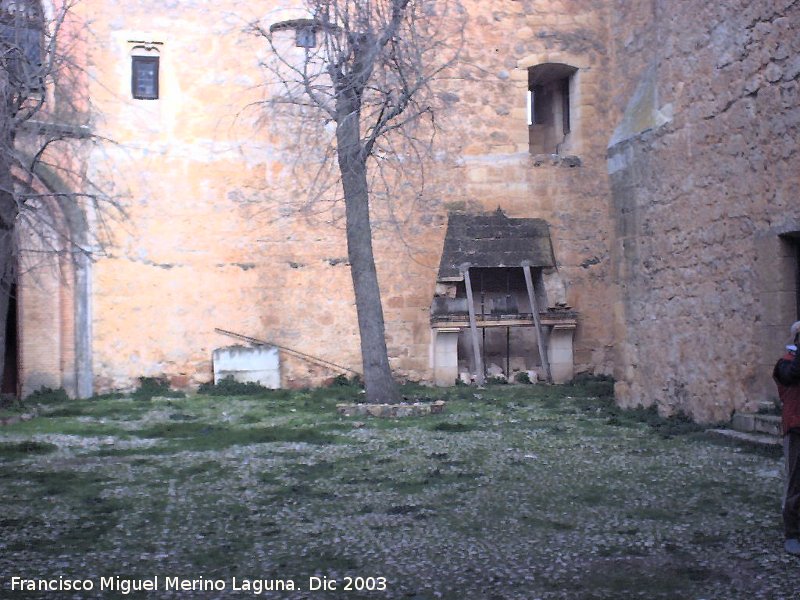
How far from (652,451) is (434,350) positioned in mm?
7349

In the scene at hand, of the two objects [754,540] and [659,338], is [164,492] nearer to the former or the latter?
[754,540]

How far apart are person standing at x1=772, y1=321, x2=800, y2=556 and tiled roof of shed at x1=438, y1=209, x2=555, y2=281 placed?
414 inches

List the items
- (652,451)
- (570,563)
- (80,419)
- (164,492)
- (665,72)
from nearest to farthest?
(570,563)
(164,492)
(652,451)
(665,72)
(80,419)

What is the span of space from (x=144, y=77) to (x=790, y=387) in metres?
12.7

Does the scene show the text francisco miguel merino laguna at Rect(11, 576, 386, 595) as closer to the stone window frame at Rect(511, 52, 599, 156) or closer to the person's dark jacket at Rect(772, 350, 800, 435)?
the person's dark jacket at Rect(772, 350, 800, 435)

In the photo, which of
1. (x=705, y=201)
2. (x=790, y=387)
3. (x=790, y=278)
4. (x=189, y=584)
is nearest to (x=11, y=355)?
(x=705, y=201)

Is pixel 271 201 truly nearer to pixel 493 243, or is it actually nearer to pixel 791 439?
pixel 493 243

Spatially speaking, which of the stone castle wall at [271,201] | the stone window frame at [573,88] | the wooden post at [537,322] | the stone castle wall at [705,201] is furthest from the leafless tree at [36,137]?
the stone window frame at [573,88]

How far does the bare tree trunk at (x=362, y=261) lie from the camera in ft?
39.4

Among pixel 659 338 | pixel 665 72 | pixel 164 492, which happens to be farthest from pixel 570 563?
pixel 665 72

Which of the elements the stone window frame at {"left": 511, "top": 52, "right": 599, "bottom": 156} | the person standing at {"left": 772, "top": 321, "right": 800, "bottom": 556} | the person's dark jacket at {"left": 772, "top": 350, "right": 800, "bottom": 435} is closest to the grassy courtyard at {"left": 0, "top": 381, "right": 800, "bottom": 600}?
the person standing at {"left": 772, "top": 321, "right": 800, "bottom": 556}

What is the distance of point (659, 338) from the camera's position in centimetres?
1062

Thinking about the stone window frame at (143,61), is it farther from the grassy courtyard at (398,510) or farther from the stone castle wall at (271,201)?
the grassy courtyard at (398,510)

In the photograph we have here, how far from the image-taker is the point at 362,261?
1220 cm
